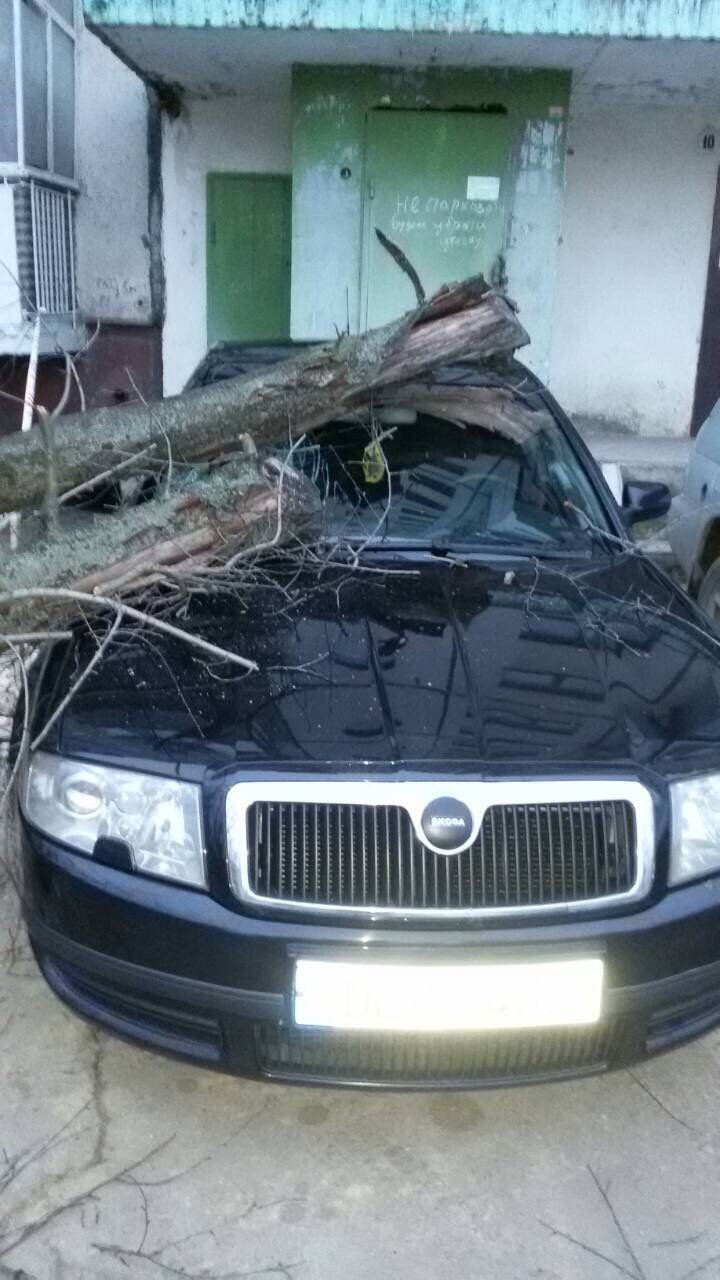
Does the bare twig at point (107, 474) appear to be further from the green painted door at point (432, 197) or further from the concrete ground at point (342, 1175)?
the green painted door at point (432, 197)

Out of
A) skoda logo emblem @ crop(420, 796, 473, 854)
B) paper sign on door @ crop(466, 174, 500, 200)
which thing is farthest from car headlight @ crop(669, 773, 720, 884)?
paper sign on door @ crop(466, 174, 500, 200)

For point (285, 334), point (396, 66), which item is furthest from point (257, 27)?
point (285, 334)

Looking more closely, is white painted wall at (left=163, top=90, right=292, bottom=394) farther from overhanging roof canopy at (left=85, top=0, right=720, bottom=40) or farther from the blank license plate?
the blank license plate

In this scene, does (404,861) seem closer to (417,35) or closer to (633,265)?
(417,35)

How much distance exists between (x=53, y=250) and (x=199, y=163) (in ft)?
4.35

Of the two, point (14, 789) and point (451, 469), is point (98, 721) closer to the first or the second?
point (14, 789)

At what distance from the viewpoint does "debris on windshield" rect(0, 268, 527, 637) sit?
9.71 ft

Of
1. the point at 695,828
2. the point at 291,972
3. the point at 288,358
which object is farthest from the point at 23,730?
the point at 288,358

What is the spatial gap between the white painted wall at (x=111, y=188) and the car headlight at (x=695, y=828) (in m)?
7.62

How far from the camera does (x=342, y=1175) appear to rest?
243cm

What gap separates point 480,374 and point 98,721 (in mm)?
1986

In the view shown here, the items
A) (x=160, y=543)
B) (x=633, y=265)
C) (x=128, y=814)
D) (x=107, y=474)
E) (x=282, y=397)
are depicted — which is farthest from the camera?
(x=633, y=265)

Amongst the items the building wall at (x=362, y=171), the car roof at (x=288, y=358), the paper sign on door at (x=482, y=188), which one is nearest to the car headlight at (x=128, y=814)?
the car roof at (x=288, y=358)

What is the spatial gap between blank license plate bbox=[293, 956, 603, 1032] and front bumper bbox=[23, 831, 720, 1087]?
2 cm
